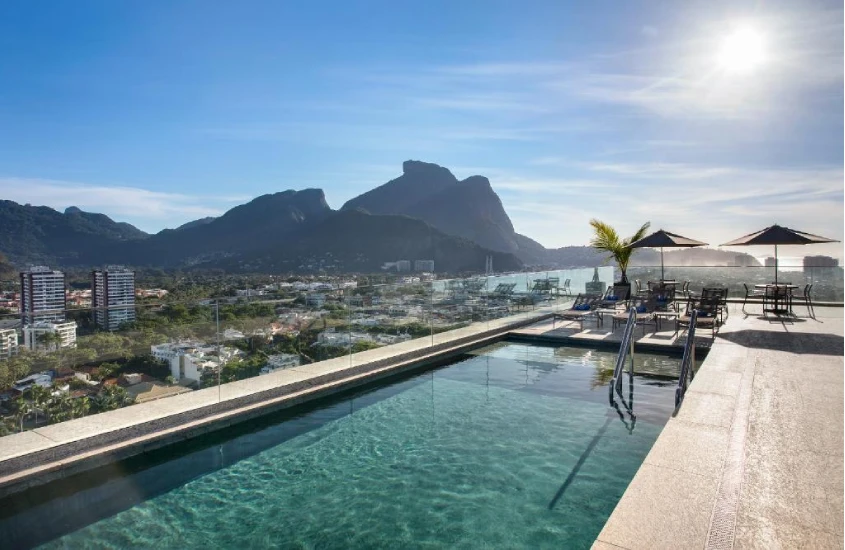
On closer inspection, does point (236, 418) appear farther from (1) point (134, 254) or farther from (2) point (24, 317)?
(1) point (134, 254)

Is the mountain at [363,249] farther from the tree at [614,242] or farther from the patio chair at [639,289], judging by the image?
the patio chair at [639,289]

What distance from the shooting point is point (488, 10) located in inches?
409

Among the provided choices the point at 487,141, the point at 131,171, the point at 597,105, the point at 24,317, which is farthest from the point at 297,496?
the point at 131,171

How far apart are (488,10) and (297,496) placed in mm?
10389

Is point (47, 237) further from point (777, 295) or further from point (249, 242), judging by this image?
point (777, 295)

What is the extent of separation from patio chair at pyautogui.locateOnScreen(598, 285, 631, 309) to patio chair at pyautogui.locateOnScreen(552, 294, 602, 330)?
1.31ft

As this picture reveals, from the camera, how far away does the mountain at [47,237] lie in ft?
143

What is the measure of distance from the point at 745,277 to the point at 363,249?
151 feet

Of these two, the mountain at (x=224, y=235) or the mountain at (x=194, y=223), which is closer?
the mountain at (x=224, y=235)

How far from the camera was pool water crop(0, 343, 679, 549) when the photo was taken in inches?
128

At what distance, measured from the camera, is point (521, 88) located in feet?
40.7

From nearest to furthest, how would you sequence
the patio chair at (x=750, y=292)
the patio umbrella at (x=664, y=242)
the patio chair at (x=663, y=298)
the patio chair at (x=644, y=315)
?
the patio chair at (x=644, y=315), the patio chair at (x=663, y=298), the patio umbrella at (x=664, y=242), the patio chair at (x=750, y=292)

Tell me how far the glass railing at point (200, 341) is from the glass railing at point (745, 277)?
8252 millimetres

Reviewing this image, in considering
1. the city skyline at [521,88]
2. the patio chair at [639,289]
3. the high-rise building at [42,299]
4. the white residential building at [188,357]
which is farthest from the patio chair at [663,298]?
the high-rise building at [42,299]
